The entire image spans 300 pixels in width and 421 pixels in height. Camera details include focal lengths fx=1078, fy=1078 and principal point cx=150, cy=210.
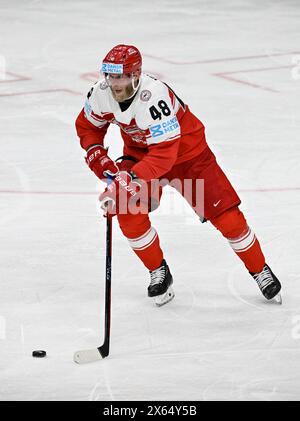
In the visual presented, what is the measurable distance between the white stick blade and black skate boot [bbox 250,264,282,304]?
0.83 m

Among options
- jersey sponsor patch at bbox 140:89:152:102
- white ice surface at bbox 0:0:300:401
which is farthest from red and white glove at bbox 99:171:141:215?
white ice surface at bbox 0:0:300:401

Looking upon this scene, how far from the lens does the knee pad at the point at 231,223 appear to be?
14.0ft

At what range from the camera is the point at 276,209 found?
18.4ft

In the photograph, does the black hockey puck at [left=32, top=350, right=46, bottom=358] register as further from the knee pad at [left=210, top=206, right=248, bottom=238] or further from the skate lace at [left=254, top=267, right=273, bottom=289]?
the skate lace at [left=254, top=267, right=273, bottom=289]

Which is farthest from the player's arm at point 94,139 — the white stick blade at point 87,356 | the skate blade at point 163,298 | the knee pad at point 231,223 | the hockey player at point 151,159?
the white stick blade at point 87,356

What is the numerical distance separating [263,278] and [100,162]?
81cm

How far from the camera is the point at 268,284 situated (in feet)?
14.3

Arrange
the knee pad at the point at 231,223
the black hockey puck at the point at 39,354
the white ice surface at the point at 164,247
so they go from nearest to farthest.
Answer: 1. the white ice surface at the point at 164,247
2. the black hockey puck at the point at 39,354
3. the knee pad at the point at 231,223

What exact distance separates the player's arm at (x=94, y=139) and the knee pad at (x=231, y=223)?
18.0 inches

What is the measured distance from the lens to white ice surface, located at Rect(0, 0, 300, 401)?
12.4ft

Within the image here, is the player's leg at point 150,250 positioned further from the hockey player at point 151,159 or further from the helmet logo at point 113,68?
the helmet logo at point 113,68

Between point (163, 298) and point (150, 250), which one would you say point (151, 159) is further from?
point (163, 298)

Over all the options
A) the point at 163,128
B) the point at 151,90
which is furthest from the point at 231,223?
the point at 151,90
